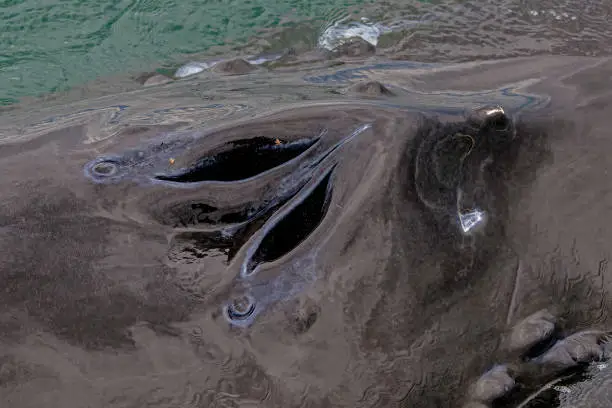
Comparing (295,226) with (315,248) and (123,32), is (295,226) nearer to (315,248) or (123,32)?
(315,248)

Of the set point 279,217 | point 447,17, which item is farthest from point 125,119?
point 447,17

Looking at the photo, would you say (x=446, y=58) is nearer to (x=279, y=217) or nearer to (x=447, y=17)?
(x=447, y=17)

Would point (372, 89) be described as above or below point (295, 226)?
above

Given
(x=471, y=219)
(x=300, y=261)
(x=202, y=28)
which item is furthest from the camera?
(x=202, y=28)

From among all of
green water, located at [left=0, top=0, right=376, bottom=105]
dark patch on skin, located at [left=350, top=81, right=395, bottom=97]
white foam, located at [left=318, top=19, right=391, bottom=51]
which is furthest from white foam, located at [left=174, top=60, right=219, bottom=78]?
dark patch on skin, located at [left=350, top=81, right=395, bottom=97]

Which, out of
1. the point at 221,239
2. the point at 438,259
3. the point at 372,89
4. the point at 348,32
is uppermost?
the point at 372,89

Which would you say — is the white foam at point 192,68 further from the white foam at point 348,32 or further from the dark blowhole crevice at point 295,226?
the dark blowhole crevice at point 295,226

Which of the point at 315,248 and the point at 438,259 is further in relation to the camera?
the point at 438,259

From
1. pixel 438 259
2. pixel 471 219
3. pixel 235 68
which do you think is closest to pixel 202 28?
pixel 235 68
